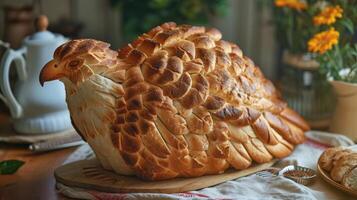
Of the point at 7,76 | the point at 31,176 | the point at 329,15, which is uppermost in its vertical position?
the point at 329,15

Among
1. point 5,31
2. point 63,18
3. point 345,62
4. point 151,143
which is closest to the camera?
point 151,143

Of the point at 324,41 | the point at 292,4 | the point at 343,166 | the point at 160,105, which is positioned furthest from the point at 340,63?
the point at 160,105

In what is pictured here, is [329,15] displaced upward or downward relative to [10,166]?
upward

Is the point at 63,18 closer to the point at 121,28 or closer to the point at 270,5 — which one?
the point at 121,28

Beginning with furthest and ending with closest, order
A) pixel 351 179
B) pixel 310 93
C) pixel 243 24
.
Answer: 1. pixel 243 24
2. pixel 310 93
3. pixel 351 179

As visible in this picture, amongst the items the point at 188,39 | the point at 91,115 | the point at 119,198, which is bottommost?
the point at 119,198

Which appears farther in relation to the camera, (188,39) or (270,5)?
(270,5)

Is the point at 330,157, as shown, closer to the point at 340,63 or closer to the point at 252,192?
the point at 252,192

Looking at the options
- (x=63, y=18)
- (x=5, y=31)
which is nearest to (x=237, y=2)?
(x=63, y=18)
